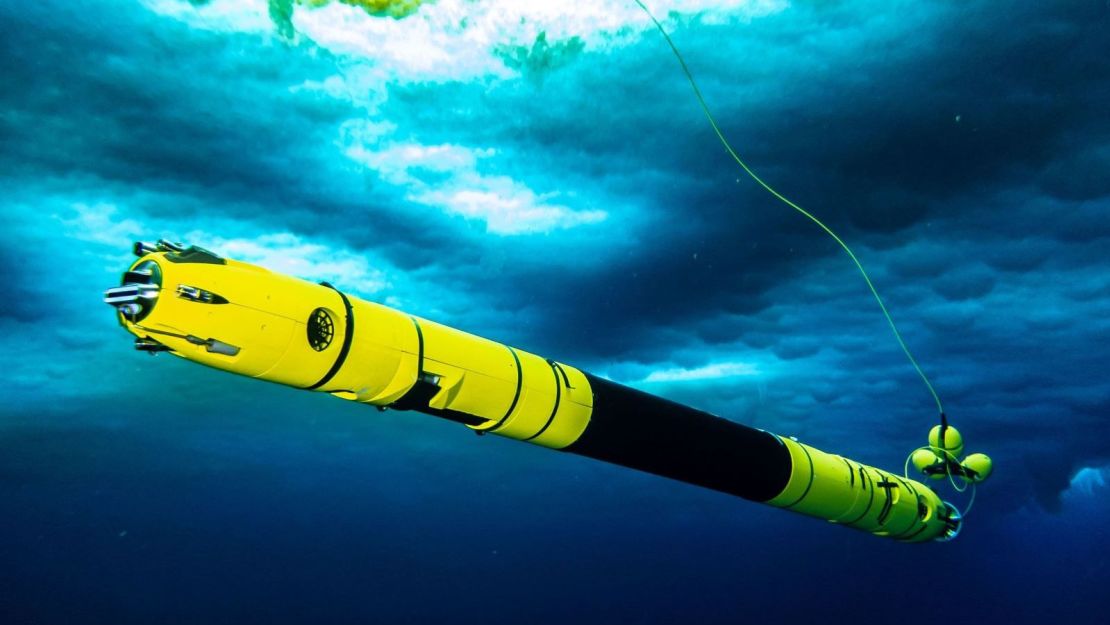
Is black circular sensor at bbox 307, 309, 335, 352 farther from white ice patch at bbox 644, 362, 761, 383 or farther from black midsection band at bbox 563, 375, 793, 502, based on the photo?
white ice patch at bbox 644, 362, 761, 383

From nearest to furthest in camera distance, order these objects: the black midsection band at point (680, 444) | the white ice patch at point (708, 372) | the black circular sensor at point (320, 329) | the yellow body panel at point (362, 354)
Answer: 1. the yellow body panel at point (362, 354)
2. the black circular sensor at point (320, 329)
3. the black midsection band at point (680, 444)
4. the white ice patch at point (708, 372)

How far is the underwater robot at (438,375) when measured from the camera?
3.20 metres

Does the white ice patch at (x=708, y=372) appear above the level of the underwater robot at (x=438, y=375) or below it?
above

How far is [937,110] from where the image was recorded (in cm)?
1255

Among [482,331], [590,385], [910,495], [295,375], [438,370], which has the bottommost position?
[295,375]

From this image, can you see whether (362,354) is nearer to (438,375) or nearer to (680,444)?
(438,375)

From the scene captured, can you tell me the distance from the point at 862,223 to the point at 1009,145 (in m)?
3.51

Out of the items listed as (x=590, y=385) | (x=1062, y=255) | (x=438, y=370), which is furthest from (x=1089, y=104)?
(x=438, y=370)

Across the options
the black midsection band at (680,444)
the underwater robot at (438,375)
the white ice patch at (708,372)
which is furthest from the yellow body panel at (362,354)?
the white ice patch at (708,372)

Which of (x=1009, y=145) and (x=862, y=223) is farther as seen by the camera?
(x=862, y=223)

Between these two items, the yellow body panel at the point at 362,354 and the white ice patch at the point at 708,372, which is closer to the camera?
the yellow body panel at the point at 362,354

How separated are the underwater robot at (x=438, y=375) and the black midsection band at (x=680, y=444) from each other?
0.01 m

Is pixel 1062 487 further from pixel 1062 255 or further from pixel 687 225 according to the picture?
pixel 687 225

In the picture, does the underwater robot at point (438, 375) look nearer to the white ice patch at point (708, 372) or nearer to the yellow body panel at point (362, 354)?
the yellow body panel at point (362, 354)
